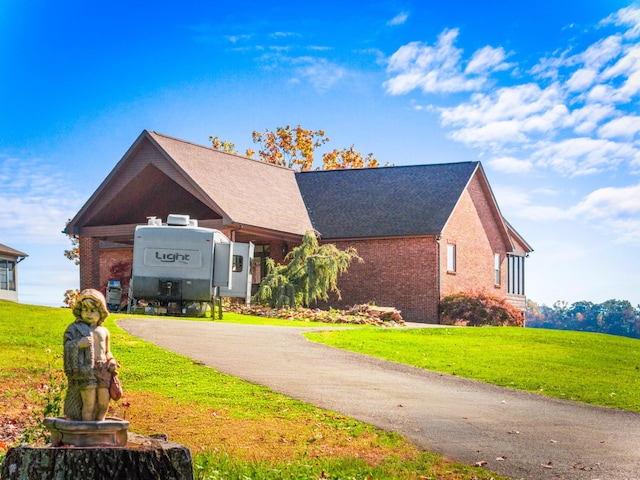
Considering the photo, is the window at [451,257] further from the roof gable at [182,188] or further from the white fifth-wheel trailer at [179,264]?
the white fifth-wheel trailer at [179,264]

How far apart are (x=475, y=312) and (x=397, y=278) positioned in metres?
3.33

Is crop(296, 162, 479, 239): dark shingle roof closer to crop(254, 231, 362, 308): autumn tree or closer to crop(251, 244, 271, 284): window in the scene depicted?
crop(251, 244, 271, 284): window

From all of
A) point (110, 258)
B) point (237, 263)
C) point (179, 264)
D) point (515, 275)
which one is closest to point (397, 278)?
point (237, 263)

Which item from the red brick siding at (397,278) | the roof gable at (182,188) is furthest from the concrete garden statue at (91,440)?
the red brick siding at (397,278)

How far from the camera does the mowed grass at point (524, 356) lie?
15.3 metres

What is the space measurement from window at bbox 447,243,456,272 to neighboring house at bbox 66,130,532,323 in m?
0.07

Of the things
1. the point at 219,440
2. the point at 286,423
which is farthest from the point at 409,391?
the point at 219,440

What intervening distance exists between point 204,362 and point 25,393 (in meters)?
3.69

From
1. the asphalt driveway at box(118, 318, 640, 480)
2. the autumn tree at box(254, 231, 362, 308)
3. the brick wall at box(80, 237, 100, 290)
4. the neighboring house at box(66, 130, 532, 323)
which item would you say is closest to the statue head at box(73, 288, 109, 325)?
the asphalt driveway at box(118, 318, 640, 480)

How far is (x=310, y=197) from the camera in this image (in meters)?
38.8

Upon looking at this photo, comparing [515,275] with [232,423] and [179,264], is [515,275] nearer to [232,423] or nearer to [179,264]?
[179,264]

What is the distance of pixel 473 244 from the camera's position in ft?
125

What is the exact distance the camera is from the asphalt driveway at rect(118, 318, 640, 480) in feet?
31.7

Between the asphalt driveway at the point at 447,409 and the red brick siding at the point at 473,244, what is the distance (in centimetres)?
1778
